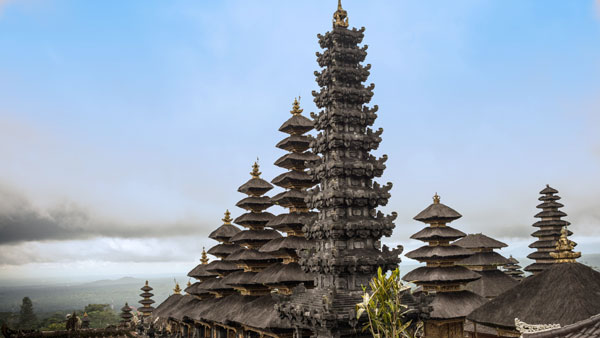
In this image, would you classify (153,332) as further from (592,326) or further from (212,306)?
(592,326)

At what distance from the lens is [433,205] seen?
31.6m

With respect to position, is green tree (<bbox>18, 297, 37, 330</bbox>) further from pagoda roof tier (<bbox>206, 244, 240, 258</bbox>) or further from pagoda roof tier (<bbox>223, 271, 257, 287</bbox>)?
pagoda roof tier (<bbox>223, 271, 257, 287</bbox>)

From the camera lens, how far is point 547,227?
39.9 meters

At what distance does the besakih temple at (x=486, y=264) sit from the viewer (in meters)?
33.4

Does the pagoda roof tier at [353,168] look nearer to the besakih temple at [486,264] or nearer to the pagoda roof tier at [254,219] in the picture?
the pagoda roof tier at [254,219]

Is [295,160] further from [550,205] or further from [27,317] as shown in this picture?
[27,317]

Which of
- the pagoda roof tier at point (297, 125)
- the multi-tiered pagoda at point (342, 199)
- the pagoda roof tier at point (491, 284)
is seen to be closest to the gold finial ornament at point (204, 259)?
the pagoda roof tier at point (297, 125)

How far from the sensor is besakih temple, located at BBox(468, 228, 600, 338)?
1752 cm

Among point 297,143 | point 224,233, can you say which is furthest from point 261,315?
point 224,233

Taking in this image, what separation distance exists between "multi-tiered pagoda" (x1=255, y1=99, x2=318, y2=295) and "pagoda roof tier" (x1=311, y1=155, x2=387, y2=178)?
476 cm

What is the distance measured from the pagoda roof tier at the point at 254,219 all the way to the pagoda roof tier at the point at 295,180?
4.71 metres

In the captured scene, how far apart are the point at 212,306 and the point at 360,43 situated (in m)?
22.8

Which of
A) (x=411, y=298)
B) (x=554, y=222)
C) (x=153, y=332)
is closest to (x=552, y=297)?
(x=411, y=298)

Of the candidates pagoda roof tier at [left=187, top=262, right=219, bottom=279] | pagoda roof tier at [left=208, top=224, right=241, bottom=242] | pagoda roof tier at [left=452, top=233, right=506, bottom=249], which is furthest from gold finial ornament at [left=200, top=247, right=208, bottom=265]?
pagoda roof tier at [left=452, top=233, right=506, bottom=249]
